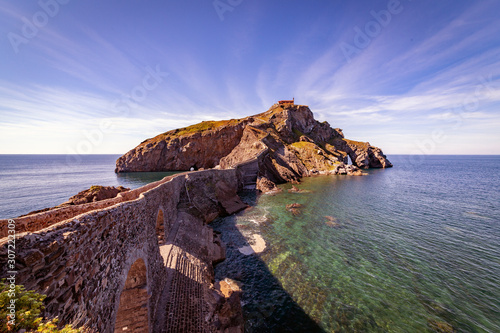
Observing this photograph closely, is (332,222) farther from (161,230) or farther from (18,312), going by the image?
(18,312)

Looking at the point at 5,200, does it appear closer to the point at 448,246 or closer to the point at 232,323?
the point at 232,323

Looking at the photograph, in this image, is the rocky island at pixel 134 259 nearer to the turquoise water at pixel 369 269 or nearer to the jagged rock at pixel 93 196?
the jagged rock at pixel 93 196

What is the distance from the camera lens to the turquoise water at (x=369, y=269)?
12.7 meters

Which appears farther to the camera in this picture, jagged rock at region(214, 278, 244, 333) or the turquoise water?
the turquoise water

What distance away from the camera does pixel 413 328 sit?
→ 39.2ft

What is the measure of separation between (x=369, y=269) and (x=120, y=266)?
19825 mm

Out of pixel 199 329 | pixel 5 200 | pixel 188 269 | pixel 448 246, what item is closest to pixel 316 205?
pixel 448 246

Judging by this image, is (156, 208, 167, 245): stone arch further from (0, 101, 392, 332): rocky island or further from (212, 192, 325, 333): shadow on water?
(212, 192, 325, 333): shadow on water

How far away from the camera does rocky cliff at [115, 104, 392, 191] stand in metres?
69.9

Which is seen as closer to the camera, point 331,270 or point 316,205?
point 331,270

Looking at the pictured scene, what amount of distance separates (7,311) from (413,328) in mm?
18613

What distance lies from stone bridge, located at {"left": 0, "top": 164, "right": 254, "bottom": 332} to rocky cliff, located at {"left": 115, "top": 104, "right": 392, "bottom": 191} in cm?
3763

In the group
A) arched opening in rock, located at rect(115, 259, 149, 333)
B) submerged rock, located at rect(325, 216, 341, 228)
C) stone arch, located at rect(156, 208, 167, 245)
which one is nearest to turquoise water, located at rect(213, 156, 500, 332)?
submerged rock, located at rect(325, 216, 341, 228)

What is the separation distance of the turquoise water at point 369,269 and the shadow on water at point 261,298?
0.07m
